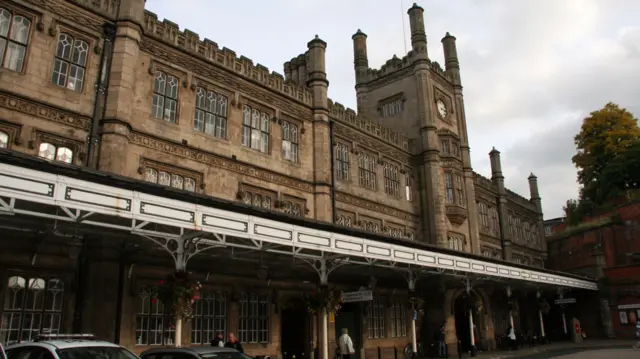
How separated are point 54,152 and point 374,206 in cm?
1741

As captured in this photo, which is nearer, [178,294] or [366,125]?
[178,294]

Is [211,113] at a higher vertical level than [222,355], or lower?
higher

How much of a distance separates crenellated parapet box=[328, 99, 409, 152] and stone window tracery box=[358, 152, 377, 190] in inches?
58.0

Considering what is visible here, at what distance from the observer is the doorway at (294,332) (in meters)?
21.5

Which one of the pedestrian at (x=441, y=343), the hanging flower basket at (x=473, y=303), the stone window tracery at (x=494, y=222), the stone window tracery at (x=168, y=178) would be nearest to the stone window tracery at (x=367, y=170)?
the hanging flower basket at (x=473, y=303)

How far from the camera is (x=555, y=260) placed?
166 ft

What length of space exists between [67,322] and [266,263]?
6339 mm

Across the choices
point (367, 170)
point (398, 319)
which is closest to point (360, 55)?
point (367, 170)

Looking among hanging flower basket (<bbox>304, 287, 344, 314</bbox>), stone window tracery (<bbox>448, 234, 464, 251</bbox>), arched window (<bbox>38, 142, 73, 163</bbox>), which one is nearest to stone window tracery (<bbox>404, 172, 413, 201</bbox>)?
stone window tracery (<bbox>448, 234, 464, 251</bbox>)

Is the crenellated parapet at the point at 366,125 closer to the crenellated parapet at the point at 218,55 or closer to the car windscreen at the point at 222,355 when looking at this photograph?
the crenellated parapet at the point at 218,55

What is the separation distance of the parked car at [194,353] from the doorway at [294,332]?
36.7 ft

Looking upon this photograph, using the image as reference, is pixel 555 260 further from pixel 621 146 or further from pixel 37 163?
pixel 37 163

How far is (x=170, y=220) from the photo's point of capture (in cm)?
1173

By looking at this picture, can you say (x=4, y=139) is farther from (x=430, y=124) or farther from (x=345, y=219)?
(x=430, y=124)
